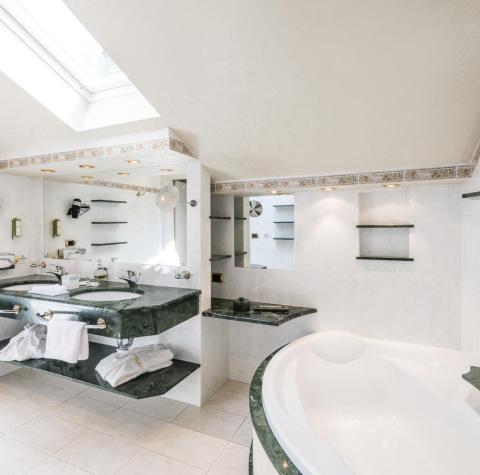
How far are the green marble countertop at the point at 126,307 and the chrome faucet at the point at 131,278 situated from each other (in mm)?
44

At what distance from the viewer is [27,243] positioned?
10.5 ft

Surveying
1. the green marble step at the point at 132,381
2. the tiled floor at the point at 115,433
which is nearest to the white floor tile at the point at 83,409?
the tiled floor at the point at 115,433

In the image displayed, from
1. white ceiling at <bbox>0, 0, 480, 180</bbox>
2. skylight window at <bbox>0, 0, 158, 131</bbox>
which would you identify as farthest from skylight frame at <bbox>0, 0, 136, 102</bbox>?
white ceiling at <bbox>0, 0, 480, 180</bbox>

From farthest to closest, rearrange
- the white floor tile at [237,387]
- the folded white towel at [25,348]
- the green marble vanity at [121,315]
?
the white floor tile at [237,387]
the folded white towel at [25,348]
the green marble vanity at [121,315]

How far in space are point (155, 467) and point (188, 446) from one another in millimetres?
246

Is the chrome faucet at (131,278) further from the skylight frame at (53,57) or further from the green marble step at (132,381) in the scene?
the skylight frame at (53,57)

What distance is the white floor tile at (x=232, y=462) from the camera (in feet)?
6.04

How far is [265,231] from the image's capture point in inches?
111

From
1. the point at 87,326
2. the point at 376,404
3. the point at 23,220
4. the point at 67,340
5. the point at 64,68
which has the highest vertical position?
the point at 64,68

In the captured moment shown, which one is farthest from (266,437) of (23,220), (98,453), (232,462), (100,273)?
(23,220)

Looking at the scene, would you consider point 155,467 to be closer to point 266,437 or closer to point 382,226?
point 266,437

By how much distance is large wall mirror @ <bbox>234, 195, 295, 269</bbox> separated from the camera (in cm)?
276

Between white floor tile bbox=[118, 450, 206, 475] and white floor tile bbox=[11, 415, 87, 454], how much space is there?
1.72 feet

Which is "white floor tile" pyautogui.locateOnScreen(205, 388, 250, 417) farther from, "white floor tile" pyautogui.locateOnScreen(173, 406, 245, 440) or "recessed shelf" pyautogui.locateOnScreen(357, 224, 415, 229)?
"recessed shelf" pyautogui.locateOnScreen(357, 224, 415, 229)
